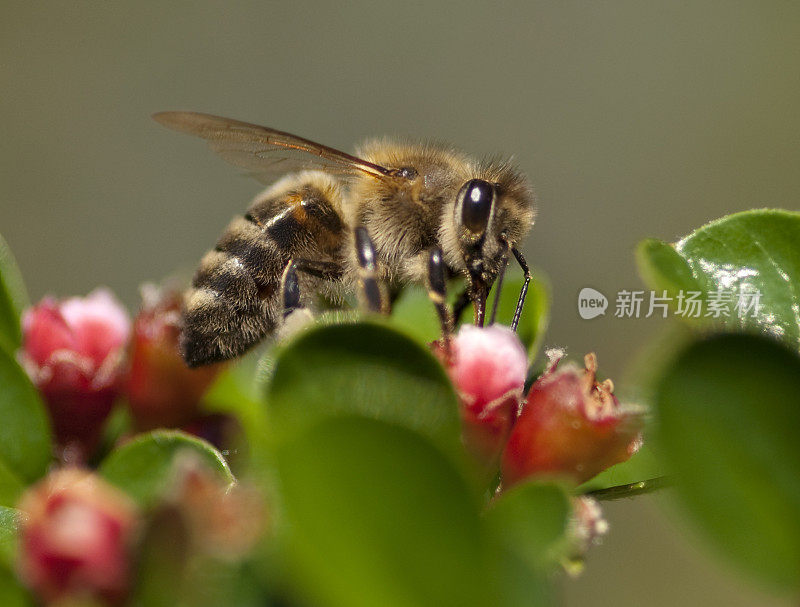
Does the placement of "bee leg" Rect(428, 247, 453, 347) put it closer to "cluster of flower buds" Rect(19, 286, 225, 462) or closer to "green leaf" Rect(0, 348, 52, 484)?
"cluster of flower buds" Rect(19, 286, 225, 462)

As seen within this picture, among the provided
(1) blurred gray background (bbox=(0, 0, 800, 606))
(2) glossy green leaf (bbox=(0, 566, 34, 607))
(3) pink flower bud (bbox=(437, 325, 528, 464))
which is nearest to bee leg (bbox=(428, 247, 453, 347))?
Result: (3) pink flower bud (bbox=(437, 325, 528, 464))

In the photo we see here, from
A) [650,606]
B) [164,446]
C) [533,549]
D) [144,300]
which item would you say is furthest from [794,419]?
[650,606]

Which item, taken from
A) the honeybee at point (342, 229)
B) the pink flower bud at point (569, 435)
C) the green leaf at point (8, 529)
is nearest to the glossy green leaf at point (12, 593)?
the green leaf at point (8, 529)

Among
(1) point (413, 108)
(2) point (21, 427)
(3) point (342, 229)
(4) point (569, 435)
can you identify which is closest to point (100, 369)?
(2) point (21, 427)

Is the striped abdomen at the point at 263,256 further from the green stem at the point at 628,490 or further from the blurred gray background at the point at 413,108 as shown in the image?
the blurred gray background at the point at 413,108
